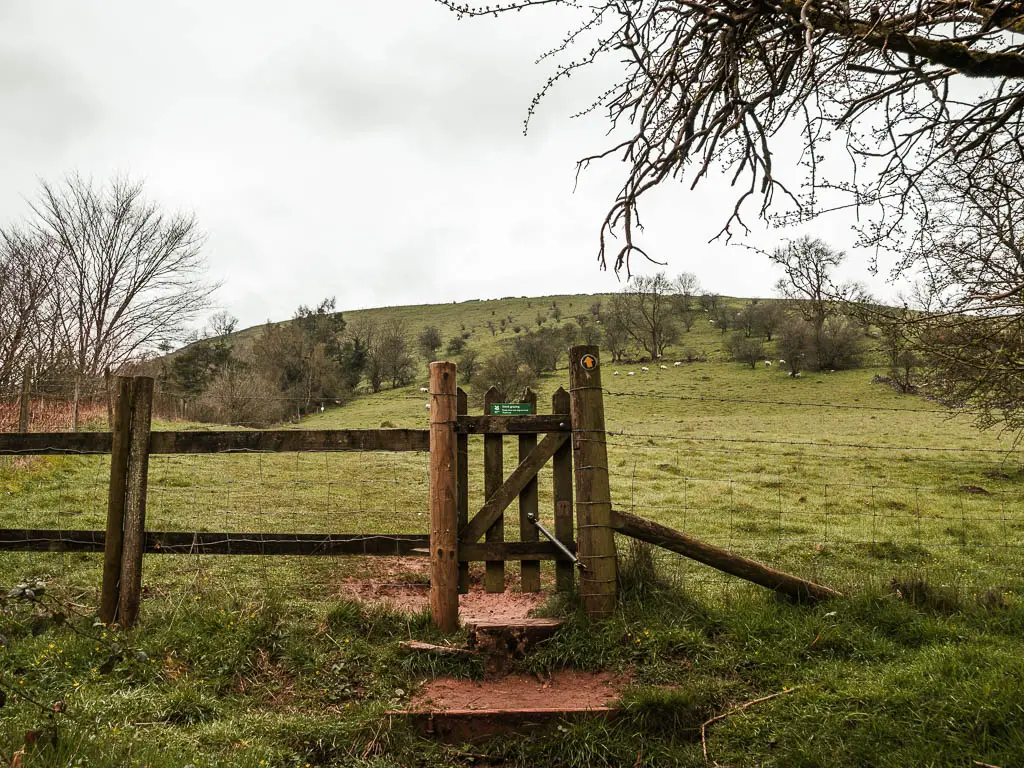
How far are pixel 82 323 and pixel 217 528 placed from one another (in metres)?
22.1

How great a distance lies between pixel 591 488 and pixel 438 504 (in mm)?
1250

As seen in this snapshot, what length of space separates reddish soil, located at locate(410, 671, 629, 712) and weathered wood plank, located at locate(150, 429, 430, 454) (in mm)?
1861

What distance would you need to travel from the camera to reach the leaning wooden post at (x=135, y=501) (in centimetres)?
517

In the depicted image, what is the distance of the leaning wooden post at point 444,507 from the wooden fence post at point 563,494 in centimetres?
89

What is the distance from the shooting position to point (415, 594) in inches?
271

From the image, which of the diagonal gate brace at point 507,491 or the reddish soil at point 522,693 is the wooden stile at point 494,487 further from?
the reddish soil at point 522,693

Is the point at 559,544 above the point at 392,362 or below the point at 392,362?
below

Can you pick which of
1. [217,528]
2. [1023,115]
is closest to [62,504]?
[217,528]

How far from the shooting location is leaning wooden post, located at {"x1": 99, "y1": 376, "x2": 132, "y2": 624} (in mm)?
5180

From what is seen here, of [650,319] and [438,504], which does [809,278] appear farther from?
[650,319]

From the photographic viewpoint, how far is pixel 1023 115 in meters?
5.00

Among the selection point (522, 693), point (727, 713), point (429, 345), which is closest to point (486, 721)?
point (522, 693)

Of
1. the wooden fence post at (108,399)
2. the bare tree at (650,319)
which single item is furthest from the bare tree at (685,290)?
the wooden fence post at (108,399)

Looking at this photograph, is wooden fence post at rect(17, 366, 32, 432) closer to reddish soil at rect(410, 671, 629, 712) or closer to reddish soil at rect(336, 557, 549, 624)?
reddish soil at rect(336, 557, 549, 624)
